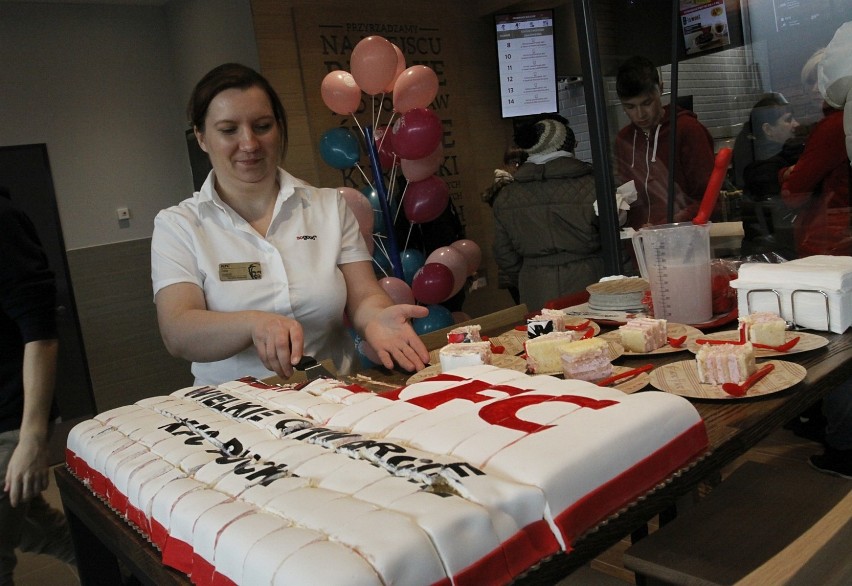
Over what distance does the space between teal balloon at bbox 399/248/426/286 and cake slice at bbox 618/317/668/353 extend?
304 centimetres

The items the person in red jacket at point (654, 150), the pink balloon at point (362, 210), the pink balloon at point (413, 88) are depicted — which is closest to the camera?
the person in red jacket at point (654, 150)

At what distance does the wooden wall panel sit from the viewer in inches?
193

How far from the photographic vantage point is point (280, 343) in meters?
1.37

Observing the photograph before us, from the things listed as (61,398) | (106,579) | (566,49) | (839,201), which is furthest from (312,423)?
(566,49)

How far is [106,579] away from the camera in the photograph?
146 centimetres

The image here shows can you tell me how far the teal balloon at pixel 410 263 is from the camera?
445 centimetres

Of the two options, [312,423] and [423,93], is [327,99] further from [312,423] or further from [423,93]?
[312,423]

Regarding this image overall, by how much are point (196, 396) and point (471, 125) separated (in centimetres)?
Result: 505

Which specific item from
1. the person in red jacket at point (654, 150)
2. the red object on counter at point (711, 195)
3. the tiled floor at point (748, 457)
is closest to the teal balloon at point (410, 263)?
the person in red jacket at point (654, 150)

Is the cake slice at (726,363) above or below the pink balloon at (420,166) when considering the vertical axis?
below

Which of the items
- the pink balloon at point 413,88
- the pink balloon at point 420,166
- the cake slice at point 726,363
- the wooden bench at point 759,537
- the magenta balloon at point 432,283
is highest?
the pink balloon at point 413,88

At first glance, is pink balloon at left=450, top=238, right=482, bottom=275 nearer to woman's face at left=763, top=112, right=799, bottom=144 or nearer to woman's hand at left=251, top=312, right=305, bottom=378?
woman's face at left=763, top=112, right=799, bottom=144

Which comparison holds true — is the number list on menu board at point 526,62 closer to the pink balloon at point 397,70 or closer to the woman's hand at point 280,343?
the pink balloon at point 397,70

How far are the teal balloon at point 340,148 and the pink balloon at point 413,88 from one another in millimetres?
360
